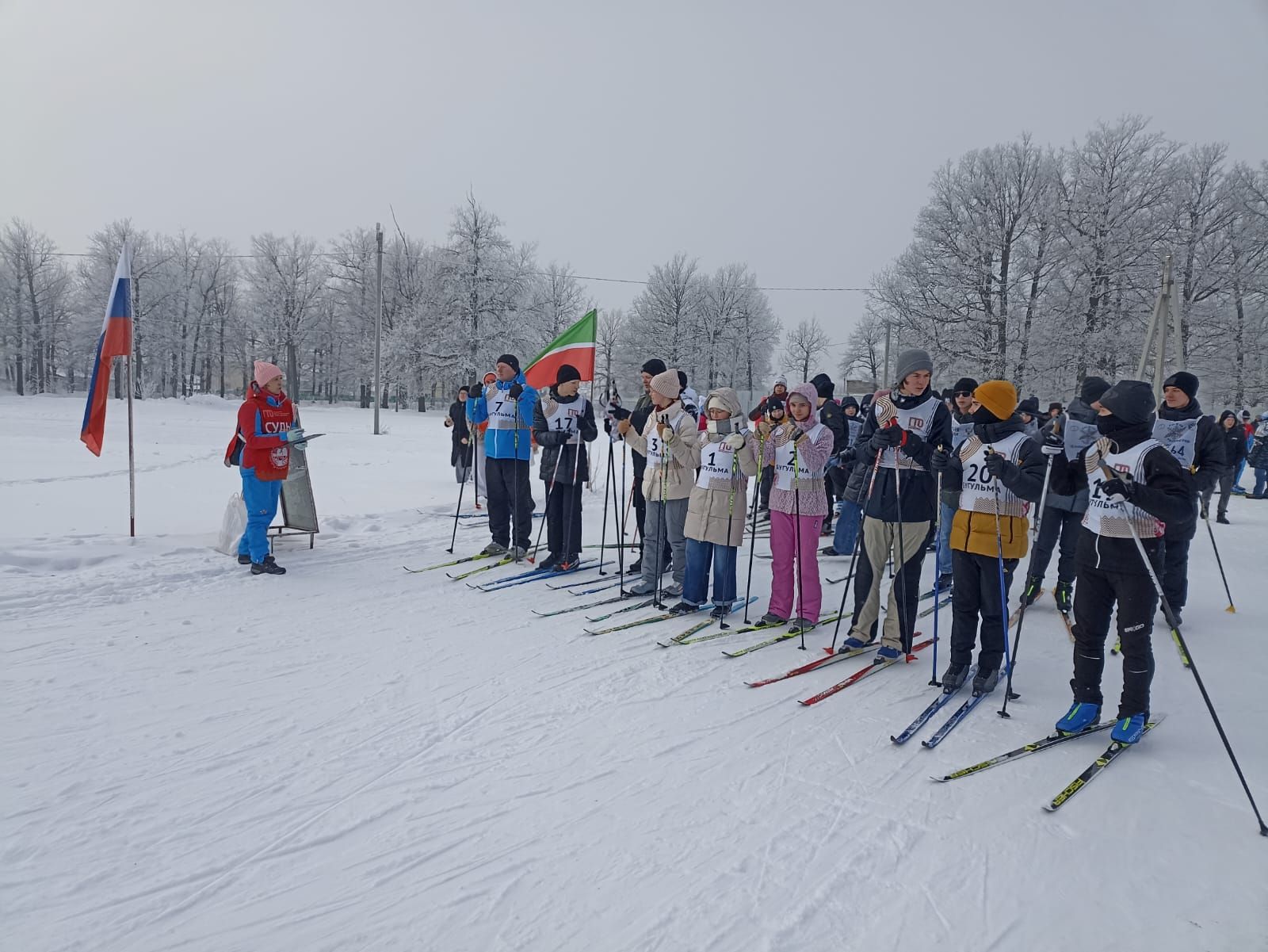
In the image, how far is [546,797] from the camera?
328 centimetres

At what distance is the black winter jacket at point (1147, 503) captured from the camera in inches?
142

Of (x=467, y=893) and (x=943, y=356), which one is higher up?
A: (x=943, y=356)

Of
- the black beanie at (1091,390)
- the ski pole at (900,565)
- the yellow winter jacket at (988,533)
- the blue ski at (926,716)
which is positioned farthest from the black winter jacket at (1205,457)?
the blue ski at (926,716)

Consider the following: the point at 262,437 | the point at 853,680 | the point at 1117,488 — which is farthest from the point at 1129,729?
the point at 262,437

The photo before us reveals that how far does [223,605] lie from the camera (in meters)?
5.91

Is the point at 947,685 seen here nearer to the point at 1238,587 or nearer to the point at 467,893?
the point at 467,893

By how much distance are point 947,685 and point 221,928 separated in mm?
4130

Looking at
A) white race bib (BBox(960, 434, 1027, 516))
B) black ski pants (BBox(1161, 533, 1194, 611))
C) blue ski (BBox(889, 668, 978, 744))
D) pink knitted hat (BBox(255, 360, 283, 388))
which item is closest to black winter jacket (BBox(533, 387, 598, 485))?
pink knitted hat (BBox(255, 360, 283, 388))

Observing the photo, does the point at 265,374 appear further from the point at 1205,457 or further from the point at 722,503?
the point at 1205,457

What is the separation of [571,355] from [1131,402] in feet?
17.5

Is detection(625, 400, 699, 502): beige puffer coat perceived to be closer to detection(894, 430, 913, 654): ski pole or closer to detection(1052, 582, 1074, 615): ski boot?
detection(894, 430, 913, 654): ski pole

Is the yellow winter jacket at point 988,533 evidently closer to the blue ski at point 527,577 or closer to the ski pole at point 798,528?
the ski pole at point 798,528

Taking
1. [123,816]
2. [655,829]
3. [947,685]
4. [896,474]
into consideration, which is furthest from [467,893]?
[896,474]

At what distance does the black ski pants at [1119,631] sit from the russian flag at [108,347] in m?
8.99
